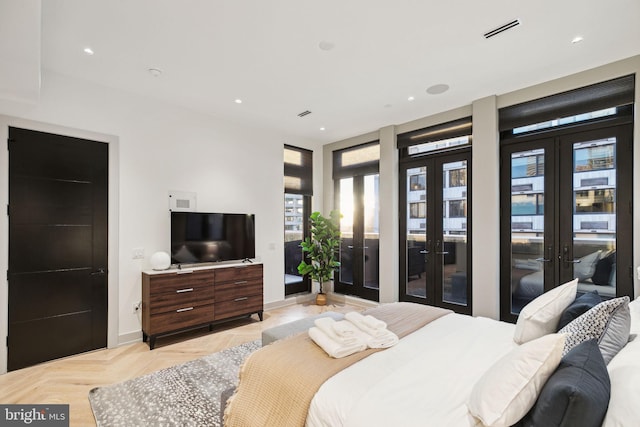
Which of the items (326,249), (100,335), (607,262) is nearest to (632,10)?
(607,262)

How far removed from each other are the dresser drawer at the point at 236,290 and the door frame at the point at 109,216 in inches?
44.1

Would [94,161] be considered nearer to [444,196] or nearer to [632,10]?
[444,196]

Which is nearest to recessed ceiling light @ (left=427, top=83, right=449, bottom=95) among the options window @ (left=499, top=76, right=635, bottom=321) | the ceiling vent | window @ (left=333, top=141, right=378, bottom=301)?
window @ (left=499, top=76, right=635, bottom=321)

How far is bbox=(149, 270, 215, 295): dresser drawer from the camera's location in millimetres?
3535

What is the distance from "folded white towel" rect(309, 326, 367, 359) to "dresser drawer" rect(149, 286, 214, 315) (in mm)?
2339

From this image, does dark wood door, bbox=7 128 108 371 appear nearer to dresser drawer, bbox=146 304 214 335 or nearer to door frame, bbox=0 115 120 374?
door frame, bbox=0 115 120 374

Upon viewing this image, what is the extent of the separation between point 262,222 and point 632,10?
4492mm

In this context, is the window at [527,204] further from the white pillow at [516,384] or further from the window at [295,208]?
the window at [295,208]

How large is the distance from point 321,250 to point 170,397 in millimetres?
3290

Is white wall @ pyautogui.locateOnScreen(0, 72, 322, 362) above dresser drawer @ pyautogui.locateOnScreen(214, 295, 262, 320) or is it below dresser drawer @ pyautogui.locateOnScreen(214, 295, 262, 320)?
above

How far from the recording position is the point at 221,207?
4.54 metres

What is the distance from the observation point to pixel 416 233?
4812 mm

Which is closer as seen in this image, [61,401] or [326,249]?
[61,401]

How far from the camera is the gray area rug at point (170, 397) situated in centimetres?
226
